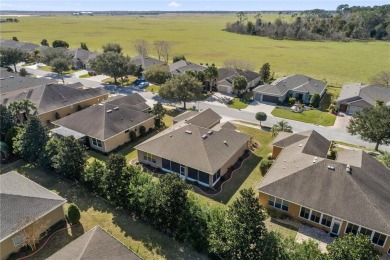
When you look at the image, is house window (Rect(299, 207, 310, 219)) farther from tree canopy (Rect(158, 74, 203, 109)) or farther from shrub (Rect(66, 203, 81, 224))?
tree canopy (Rect(158, 74, 203, 109))

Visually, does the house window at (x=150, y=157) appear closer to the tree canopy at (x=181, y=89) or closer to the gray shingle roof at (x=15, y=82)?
the tree canopy at (x=181, y=89)

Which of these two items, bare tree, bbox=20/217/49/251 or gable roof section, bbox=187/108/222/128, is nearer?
bare tree, bbox=20/217/49/251

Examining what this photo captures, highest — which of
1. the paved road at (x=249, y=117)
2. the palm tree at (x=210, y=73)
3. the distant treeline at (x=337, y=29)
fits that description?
the distant treeline at (x=337, y=29)

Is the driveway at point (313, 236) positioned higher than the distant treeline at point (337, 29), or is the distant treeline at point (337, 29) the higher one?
the distant treeline at point (337, 29)

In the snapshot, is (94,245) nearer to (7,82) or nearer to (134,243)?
(134,243)

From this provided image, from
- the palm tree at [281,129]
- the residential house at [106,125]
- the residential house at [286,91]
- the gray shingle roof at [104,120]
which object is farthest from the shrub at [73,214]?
the residential house at [286,91]

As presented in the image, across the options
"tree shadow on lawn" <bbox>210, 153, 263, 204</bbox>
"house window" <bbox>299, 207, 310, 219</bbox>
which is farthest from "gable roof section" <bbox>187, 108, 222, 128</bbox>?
"house window" <bbox>299, 207, 310, 219</bbox>
